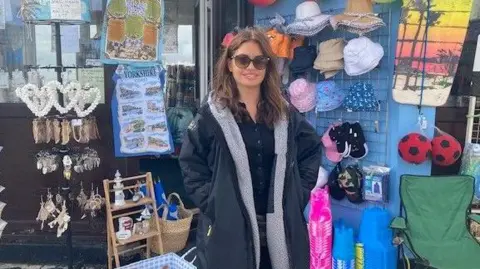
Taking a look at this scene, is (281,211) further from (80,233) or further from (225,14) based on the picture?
(225,14)

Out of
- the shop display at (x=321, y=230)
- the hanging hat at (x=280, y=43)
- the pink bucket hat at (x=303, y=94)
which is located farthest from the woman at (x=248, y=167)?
the hanging hat at (x=280, y=43)

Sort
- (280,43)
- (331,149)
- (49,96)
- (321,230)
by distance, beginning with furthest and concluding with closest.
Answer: (280,43), (331,149), (321,230), (49,96)

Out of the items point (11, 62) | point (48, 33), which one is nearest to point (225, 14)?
point (48, 33)

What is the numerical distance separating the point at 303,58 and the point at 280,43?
0.27 meters

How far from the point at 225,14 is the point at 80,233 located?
8.79 feet

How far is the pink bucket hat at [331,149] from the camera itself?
3.79m

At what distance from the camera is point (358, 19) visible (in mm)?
3404

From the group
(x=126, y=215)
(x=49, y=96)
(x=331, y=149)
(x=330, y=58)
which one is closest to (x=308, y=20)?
(x=330, y=58)

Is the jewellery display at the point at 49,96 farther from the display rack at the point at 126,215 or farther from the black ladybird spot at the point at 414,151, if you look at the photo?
the black ladybird spot at the point at 414,151

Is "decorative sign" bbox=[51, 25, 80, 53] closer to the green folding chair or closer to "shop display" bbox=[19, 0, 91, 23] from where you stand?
"shop display" bbox=[19, 0, 91, 23]

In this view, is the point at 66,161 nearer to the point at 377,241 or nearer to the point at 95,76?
the point at 95,76

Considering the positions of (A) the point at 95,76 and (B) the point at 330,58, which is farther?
(A) the point at 95,76

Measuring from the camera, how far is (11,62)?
3850 millimetres

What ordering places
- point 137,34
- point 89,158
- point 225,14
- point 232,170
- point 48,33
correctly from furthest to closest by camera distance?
point 225,14 → point 48,33 → point 137,34 → point 89,158 → point 232,170
